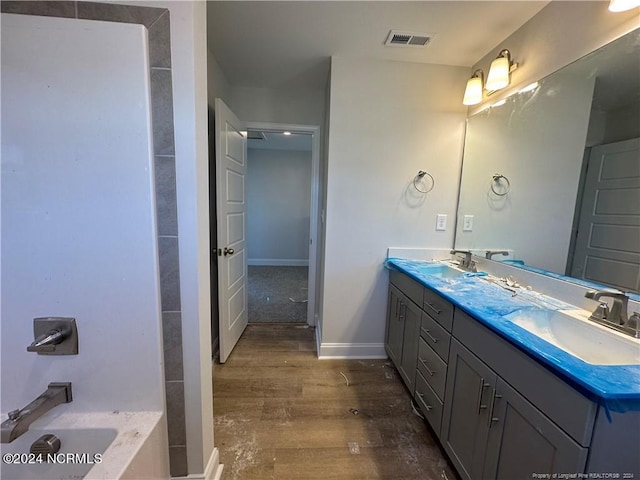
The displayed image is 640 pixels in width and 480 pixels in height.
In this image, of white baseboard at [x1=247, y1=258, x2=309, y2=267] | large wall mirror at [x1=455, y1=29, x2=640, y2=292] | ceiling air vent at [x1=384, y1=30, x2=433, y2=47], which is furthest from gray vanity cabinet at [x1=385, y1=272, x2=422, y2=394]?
white baseboard at [x1=247, y1=258, x2=309, y2=267]

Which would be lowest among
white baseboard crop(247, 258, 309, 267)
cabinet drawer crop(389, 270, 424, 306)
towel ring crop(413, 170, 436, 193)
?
white baseboard crop(247, 258, 309, 267)

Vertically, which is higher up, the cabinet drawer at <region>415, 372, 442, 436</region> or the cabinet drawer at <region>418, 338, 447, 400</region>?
the cabinet drawer at <region>418, 338, 447, 400</region>

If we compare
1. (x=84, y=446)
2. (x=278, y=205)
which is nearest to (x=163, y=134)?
(x=84, y=446)

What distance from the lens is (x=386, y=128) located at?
2.12 metres

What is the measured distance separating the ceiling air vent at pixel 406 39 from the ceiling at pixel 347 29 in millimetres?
36

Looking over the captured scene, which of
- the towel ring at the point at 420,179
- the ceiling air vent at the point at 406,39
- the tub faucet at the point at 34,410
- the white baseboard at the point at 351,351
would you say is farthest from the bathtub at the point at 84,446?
the ceiling air vent at the point at 406,39

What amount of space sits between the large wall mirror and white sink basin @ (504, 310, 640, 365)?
0.82ft

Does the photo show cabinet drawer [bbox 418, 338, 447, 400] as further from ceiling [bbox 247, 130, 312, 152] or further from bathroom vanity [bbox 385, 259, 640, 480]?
ceiling [bbox 247, 130, 312, 152]

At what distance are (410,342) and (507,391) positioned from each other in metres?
0.87

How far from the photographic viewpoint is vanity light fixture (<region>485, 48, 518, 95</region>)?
5.43 ft

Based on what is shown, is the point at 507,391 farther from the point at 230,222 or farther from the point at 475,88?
the point at 230,222

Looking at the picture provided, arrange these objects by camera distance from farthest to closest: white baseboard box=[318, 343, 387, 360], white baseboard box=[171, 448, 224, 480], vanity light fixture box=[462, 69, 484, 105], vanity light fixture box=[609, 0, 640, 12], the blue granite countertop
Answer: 1. white baseboard box=[318, 343, 387, 360]
2. vanity light fixture box=[462, 69, 484, 105]
3. white baseboard box=[171, 448, 224, 480]
4. vanity light fixture box=[609, 0, 640, 12]
5. the blue granite countertop

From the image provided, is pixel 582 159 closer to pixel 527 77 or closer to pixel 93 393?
pixel 527 77

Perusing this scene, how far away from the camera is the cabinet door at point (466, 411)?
1.11 metres
